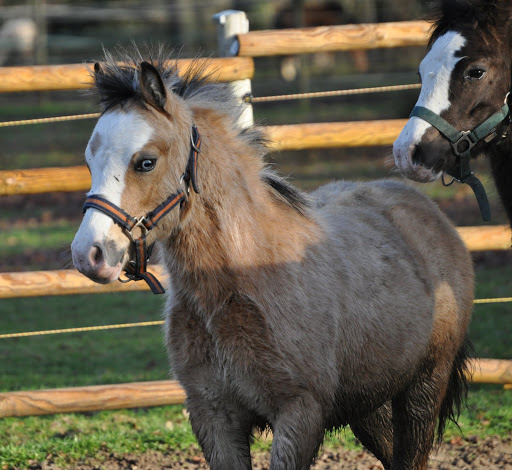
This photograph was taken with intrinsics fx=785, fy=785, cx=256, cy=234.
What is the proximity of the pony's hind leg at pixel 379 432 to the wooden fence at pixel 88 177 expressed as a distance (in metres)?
1.06

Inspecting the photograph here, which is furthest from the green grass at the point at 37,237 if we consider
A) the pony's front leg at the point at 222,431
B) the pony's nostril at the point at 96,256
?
the pony's nostril at the point at 96,256

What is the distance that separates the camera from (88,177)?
443 centimetres

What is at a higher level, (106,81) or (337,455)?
(106,81)

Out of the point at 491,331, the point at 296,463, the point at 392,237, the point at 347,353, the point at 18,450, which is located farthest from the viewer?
the point at 491,331

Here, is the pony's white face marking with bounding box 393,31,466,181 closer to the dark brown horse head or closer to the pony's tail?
the dark brown horse head

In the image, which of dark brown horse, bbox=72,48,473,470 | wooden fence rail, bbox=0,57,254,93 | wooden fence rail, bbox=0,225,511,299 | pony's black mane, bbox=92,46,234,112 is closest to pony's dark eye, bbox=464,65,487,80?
dark brown horse, bbox=72,48,473,470

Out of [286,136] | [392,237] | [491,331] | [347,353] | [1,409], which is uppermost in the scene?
[286,136]

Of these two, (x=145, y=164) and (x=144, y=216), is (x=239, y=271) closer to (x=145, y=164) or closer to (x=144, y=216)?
(x=144, y=216)

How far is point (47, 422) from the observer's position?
15.6 ft

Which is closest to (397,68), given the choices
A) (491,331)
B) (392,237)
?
(491,331)

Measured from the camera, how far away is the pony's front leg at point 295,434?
2783mm

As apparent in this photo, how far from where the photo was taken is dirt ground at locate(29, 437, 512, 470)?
4059 millimetres

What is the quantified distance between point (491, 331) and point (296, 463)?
3720 millimetres

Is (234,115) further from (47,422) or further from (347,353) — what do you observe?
(47,422)
